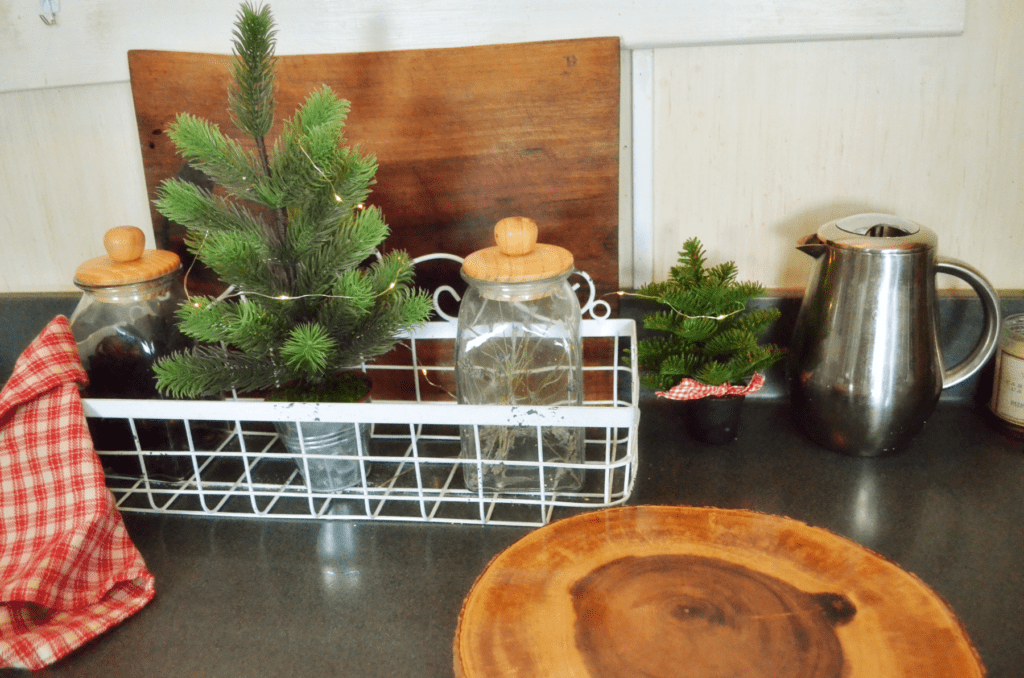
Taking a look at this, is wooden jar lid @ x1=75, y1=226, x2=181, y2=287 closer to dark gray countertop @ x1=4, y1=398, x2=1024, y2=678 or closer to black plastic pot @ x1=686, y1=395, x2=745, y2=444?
dark gray countertop @ x1=4, y1=398, x2=1024, y2=678

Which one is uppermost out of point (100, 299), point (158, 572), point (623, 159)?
point (623, 159)

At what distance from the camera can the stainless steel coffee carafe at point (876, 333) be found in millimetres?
652

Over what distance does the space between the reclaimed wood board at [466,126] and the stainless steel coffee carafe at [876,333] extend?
0.71 feet

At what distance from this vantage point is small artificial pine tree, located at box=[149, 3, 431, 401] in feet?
1.92

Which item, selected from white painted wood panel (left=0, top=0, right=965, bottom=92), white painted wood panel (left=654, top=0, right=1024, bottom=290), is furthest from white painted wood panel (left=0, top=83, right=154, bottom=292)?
white painted wood panel (left=654, top=0, right=1024, bottom=290)

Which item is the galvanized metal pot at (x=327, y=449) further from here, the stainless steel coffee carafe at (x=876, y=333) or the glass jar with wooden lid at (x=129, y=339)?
the stainless steel coffee carafe at (x=876, y=333)

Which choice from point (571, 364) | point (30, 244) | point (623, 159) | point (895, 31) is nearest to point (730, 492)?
point (571, 364)

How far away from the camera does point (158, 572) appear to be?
24.3 inches

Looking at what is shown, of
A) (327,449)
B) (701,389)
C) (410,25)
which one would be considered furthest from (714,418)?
(410,25)

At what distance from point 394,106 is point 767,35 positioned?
1.24ft

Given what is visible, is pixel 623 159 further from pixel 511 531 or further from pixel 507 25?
pixel 511 531

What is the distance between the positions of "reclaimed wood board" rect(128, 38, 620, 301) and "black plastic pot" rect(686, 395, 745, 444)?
163mm

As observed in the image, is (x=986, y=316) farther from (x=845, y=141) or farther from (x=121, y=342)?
(x=121, y=342)

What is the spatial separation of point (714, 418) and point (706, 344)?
3.3 inches
